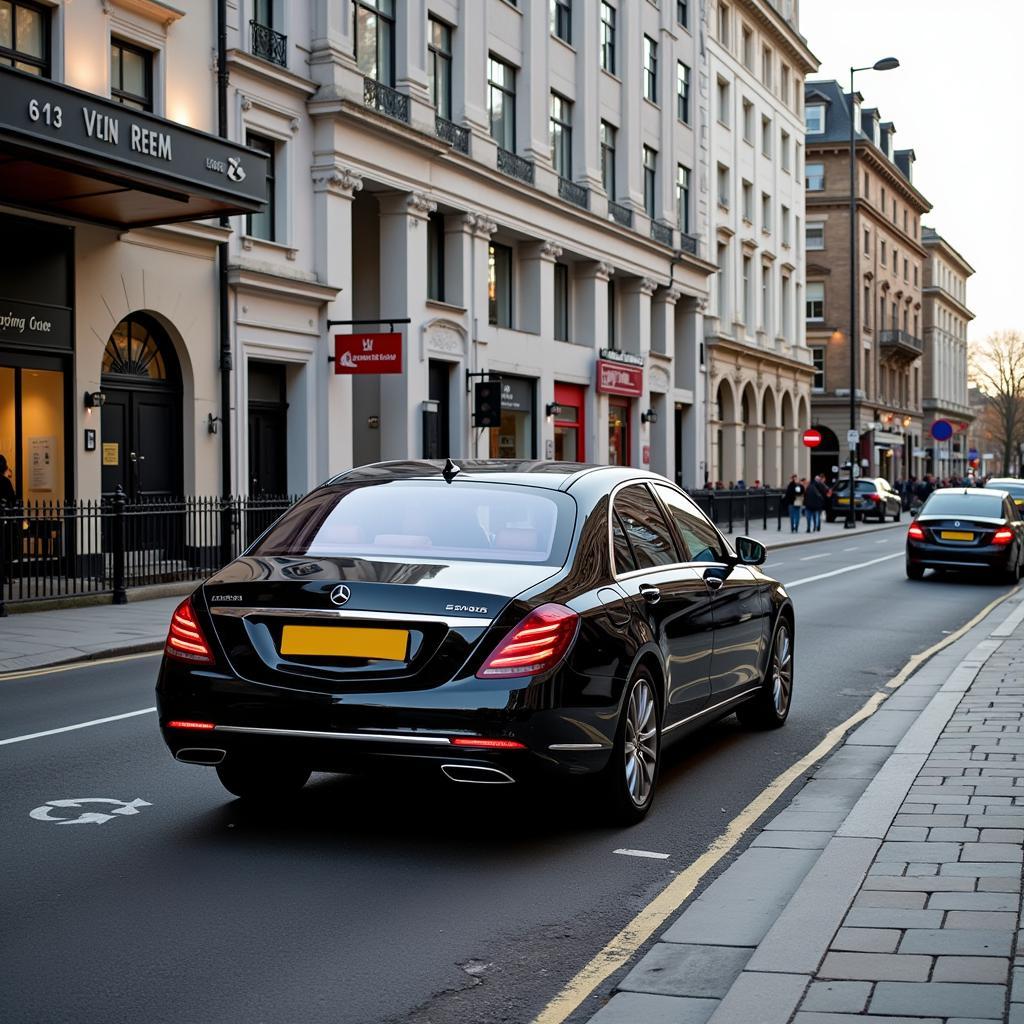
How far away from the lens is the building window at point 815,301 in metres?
77.8

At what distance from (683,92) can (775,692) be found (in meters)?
41.2

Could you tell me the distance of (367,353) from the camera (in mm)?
26266

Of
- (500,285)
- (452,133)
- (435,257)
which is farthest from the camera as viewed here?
(500,285)

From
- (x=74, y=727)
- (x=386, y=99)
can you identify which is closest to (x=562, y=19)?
(x=386, y=99)

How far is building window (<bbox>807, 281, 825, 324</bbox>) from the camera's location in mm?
77812

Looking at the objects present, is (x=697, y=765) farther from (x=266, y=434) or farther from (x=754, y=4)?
(x=754, y=4)

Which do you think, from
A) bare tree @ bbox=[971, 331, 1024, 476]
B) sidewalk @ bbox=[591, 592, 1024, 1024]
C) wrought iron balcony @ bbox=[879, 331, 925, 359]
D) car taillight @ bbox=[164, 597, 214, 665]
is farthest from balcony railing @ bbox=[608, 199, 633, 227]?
bare tree @ bbox=[971, 331, 1024, 476]

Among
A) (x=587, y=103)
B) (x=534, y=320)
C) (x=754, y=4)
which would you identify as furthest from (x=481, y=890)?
(x=754, y=4)

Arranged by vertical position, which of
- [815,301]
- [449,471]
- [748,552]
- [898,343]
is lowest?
[748,552]

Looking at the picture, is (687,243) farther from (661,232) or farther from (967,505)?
(967,505)

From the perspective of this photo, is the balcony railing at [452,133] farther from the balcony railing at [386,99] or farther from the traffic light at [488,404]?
the traffic light at [488,404]

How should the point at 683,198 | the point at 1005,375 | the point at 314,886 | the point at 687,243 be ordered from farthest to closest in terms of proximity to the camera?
the point at 1005,375, the point at 683,198, the point at 687,243, the point at 314,886

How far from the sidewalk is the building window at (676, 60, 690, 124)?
41.3 meters

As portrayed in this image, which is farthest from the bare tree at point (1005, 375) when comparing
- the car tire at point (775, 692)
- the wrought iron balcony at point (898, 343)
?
the car tire at point (775, 692)
